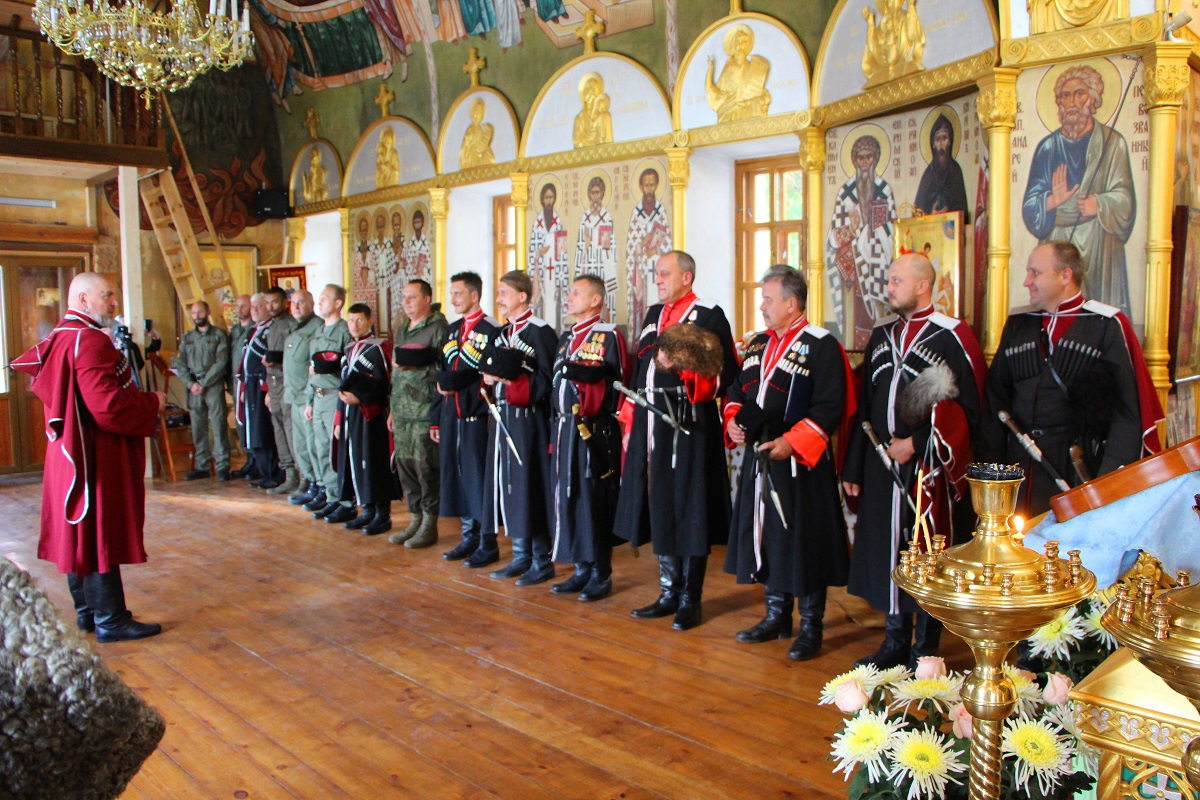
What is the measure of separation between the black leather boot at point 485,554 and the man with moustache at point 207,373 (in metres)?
4.72

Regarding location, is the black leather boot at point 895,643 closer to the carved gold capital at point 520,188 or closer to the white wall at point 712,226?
the white wall at point 712,226

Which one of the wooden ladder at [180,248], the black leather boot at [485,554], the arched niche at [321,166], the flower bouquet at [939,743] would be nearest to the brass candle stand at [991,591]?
the flower bouquet at [939,743]

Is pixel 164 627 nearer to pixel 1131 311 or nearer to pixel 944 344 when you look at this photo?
pixel 944 344

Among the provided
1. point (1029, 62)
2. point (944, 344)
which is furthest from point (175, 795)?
point (1029, 62)

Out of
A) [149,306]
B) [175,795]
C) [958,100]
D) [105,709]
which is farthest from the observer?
[149,306]

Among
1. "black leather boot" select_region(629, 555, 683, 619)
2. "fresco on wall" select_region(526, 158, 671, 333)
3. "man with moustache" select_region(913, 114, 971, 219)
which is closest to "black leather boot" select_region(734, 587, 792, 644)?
"black leather boot" select_region(629, 555, 683, 619)

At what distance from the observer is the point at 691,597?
512cm

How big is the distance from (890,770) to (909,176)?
15.0ft

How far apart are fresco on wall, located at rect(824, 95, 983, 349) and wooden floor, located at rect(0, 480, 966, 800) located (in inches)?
77.4

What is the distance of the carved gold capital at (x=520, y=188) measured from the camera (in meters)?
9.36

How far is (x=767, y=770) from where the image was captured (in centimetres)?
339

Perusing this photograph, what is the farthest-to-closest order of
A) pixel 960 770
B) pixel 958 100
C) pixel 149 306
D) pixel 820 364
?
pixel 149 306 < pixel 958 100 < pixel 820 364 < pixel 960 770

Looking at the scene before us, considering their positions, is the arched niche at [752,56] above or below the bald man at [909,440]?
above

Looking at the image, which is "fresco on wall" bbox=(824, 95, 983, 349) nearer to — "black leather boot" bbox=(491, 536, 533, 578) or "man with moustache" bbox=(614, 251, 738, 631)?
"man with moustache" bbox=(614, 251, 738, 631)
